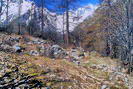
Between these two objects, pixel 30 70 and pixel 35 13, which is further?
pixel 35 13

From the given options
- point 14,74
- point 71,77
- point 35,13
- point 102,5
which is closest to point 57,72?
point 71,77

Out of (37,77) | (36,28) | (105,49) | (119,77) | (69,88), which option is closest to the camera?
(69,88)

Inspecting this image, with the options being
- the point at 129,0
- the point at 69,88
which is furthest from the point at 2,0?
the point at 69,88

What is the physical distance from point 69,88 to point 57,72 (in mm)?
1393

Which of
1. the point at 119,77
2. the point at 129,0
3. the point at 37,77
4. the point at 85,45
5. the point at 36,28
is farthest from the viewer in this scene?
the point at 36,28

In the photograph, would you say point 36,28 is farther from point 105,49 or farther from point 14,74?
point 14,74

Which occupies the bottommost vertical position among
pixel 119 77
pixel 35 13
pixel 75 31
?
pixel 119 77

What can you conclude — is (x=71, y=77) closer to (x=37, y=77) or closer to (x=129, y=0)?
(x=37, y=77)

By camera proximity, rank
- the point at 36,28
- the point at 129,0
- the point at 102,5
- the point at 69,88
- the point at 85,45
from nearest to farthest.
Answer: the point at 69,88, the point at 129,0, the point at 102,5, the point at 85,45, the point at 36,28

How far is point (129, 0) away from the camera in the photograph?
31.7ft

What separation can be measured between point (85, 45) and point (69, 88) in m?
16.2

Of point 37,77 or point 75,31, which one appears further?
point 75,31

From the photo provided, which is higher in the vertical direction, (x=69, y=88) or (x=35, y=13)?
(x=35, y=13)

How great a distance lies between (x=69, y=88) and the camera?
20.6 ft
